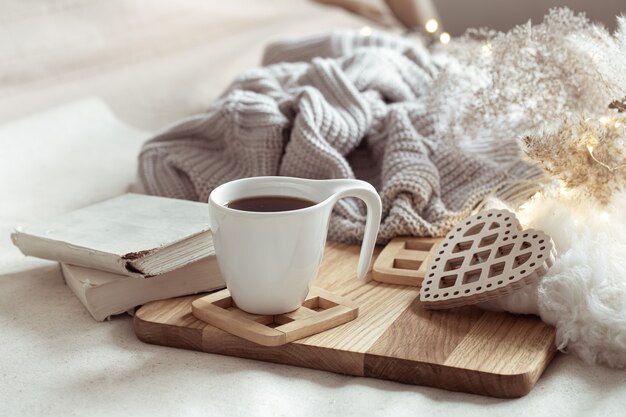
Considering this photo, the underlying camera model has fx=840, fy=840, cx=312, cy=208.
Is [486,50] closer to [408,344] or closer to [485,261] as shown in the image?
[485,261]

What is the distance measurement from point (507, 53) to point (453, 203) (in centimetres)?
19

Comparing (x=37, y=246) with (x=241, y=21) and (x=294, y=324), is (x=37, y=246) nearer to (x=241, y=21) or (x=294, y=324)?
(x=294, y=324)

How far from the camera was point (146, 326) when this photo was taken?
2.55 ft

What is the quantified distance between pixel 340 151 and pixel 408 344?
1.22 feet

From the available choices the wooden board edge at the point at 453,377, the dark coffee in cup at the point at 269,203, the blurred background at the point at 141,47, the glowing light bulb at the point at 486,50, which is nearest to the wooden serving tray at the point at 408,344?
the wooden board edge at the point at 453,377

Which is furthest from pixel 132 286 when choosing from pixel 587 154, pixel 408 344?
pixel 587 154

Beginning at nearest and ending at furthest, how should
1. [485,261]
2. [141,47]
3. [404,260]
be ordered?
[485,261] < [404,260] < [141,47]

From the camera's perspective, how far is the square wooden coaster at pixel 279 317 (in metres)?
0.73

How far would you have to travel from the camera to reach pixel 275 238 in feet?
2.37

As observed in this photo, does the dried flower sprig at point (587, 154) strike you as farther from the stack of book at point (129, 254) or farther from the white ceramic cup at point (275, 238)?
the stack of book at point (129, 254)

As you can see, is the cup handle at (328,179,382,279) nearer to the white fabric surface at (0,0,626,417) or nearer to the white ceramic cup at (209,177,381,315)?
the white ceramic cup at (209,177,381,315)

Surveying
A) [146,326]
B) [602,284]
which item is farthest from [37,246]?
[602,284]

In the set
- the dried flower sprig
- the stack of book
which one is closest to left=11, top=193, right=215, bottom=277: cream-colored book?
the stack of book

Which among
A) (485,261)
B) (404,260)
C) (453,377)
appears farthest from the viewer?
(404,260)
